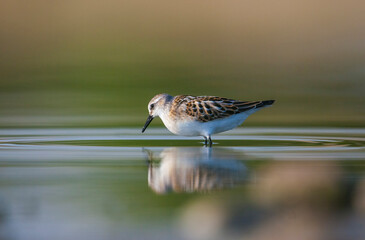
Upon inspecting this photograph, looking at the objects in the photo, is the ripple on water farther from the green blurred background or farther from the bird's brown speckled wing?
the green blurred background

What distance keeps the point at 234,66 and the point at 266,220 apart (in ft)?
73.9

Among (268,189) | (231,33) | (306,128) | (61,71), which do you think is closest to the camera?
(268,189)

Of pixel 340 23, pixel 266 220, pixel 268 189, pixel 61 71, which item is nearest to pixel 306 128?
pixel 268 189

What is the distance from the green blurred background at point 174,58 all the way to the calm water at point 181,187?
2.79 meters

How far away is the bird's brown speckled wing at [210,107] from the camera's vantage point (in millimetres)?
11797

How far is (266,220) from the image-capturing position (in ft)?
20.9

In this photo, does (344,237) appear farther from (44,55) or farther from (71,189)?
(44,55)

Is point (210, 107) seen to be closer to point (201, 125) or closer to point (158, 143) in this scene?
point (201, 125)

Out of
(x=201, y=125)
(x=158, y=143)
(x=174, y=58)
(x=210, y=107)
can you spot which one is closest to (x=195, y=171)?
(x=201, y=125)

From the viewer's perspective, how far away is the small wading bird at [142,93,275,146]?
1177cm

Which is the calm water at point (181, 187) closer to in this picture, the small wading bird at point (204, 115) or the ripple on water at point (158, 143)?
the ripple on water at point (158, 143)

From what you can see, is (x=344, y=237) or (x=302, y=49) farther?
(x=302, y=49)

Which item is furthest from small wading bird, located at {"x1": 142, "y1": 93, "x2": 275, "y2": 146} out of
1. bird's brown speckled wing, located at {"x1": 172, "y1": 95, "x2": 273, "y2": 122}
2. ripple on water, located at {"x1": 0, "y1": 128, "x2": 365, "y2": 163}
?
ripple on water, located at {"x1": 0, "y1": 128, "x2": 365, "y2": 163}

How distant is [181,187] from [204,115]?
393 cm
